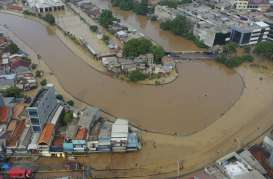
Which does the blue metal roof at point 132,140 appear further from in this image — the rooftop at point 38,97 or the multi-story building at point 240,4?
the multi-story building at point 240,4

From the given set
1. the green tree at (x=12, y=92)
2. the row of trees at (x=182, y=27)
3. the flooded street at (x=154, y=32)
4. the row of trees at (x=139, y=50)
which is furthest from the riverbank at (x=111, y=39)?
the green tree at (x=12, y=92)

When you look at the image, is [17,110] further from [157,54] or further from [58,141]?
[157,54]

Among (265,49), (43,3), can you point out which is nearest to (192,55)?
(265,49)

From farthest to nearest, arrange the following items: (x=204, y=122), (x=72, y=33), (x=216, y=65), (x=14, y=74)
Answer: (x=72, y=33)
(x=216, y=65)
(x=14, y=74)
(x=204, y=122)

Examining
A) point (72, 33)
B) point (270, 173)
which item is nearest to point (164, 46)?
point (72, 33)

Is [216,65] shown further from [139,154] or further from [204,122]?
[139,154]

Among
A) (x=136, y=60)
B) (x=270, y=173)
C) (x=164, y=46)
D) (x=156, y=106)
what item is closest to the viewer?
(x=270, y=173)
